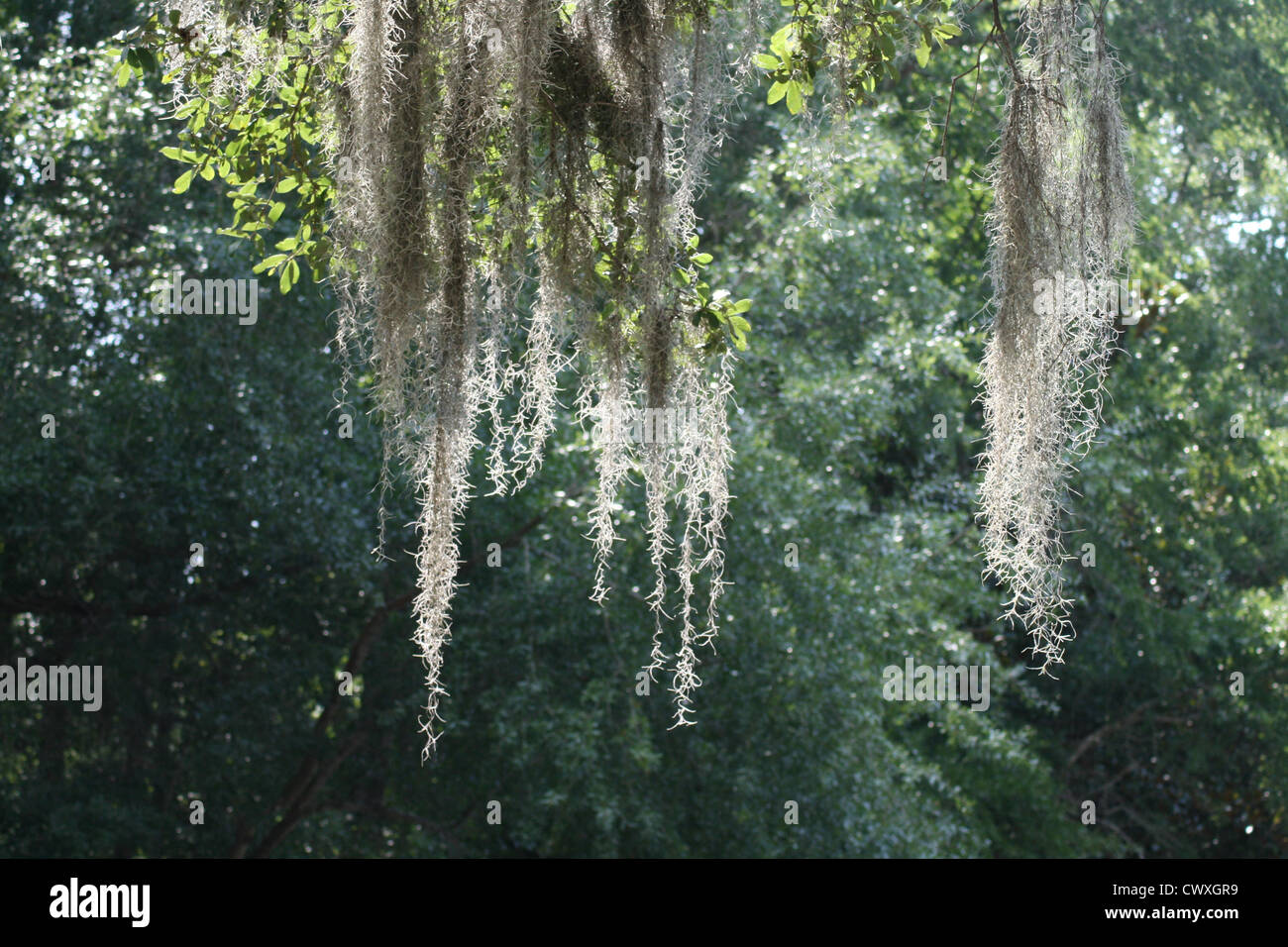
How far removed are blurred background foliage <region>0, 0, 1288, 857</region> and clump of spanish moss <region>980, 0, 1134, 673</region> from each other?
2490 mm

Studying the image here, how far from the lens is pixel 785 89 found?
2.68 m

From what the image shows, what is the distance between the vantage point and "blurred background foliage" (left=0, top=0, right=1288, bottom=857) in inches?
240

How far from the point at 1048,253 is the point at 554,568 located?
14.3 ft

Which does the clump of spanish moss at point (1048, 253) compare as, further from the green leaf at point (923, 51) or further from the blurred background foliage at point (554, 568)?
the blurred background foliage at point (554, 568)

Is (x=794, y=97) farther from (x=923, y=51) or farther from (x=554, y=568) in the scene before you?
(x=554, y=568)

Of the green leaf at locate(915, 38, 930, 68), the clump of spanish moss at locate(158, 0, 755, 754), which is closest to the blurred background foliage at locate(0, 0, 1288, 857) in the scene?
the green leaf at locate(915, 38, 930, 68)

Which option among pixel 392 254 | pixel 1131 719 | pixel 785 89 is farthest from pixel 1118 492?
pixel 392 254

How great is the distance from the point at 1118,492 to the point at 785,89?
6661mm

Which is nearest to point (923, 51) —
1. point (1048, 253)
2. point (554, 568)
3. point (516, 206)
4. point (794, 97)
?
point (794, 97)

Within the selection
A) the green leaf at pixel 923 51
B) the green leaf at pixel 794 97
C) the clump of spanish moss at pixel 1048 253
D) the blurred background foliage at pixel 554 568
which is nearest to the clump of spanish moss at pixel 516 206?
the green leaf at pixel 794 97

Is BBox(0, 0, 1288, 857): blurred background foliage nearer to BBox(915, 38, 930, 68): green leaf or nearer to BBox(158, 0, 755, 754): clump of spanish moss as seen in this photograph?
BBox(915, 38, 930, 68): green leaf

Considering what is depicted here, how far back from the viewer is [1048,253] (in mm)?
2467

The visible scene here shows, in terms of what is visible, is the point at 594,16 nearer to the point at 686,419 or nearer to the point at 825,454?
the point at 686,419

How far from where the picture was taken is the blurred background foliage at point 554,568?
240 inches
